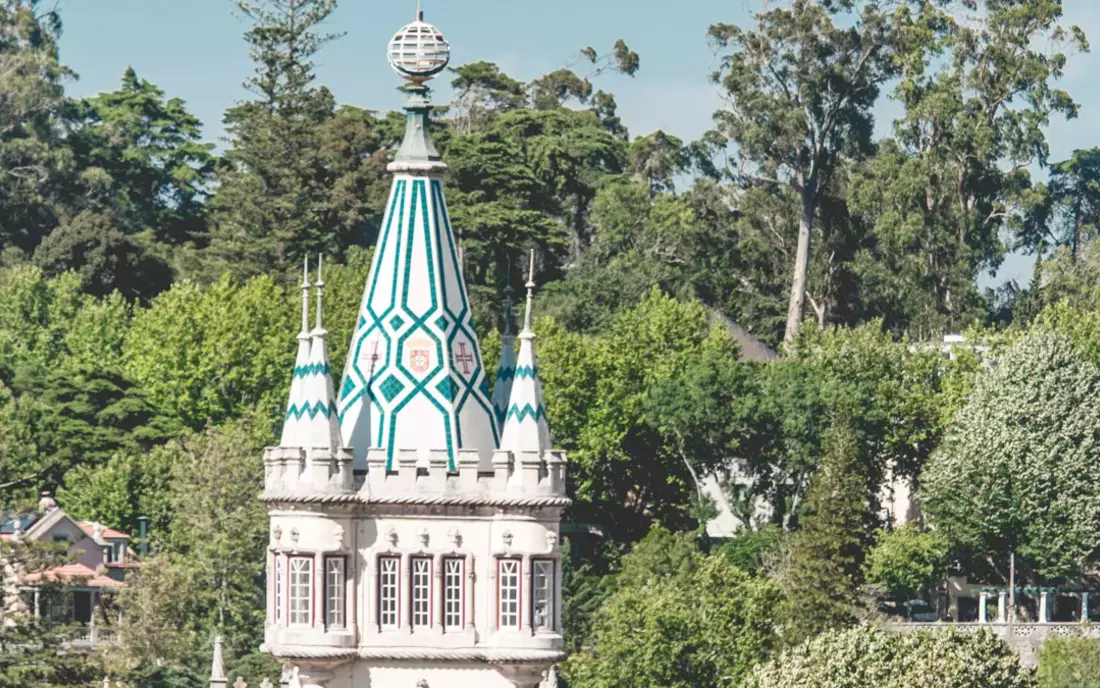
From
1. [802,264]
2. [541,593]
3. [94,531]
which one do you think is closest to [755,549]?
[94,531]

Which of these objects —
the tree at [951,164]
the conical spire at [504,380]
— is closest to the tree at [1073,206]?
the tree at [951,164]

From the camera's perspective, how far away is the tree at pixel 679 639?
316ft

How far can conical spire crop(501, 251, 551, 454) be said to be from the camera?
6488cm

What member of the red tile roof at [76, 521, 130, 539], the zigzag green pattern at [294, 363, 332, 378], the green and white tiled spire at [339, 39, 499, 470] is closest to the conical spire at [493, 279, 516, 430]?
the green and white tiled spire at [339, 39, 499, 470]

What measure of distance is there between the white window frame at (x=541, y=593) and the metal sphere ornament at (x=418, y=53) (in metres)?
8.57

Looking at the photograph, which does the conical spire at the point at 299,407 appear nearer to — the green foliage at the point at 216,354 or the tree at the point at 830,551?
the tree at the point at 830,551

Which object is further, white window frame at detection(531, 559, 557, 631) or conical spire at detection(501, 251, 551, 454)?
conical spire at detection(501, 251, 551, 454)

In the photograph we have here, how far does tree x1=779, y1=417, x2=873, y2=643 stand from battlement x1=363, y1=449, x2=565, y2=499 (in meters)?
36.9

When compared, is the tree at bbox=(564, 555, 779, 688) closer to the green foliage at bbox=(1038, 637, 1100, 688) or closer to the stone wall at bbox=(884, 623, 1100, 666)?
the green foliage at bbox=(1038, 637, 1100, 688)

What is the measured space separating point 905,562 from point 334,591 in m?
54.6

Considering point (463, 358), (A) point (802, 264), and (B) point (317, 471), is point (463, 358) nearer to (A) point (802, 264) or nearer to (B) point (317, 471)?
(B) point (317, 471)

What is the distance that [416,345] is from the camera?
65.7m

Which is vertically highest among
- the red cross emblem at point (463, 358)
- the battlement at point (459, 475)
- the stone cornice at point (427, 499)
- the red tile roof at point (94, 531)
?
the red cross emblem at point (463, 358)

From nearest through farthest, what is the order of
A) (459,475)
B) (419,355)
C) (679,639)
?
(459,475), (419,355), (679,639)
